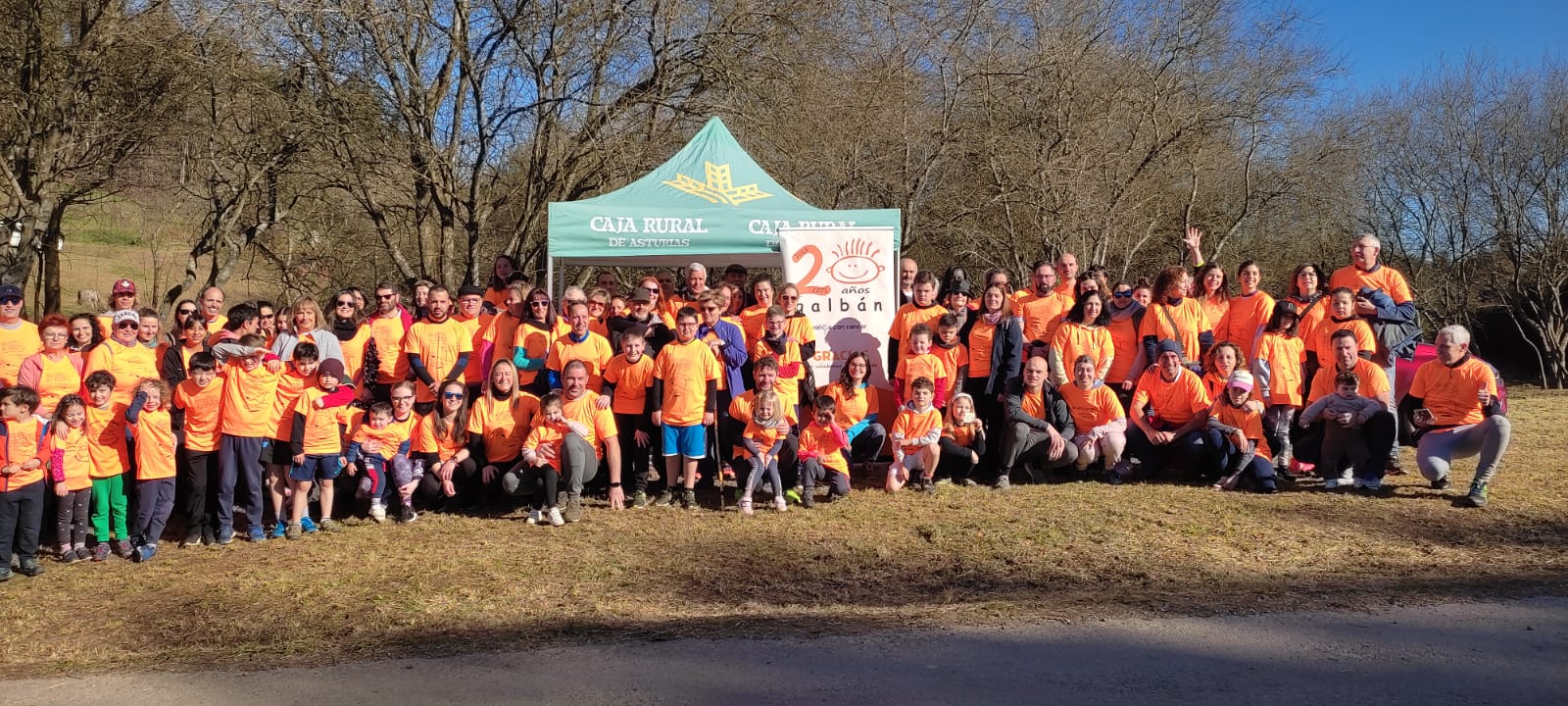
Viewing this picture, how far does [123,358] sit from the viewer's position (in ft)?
22.4

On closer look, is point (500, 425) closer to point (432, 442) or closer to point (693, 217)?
point (432, 442)

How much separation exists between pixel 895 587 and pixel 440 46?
11.5 m

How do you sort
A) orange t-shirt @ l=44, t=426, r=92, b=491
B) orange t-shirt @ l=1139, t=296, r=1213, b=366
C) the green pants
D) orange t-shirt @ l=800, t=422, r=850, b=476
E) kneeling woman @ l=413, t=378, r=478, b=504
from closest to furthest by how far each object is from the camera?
orange t-shirt @ l=44, t=426, r=92, b=491 → the green pants → kneeling woman @ l=413, t=378, r=478, b=504 → orange t-shirt @ l=800, t=422, r=850, b=476 → orange t-shirt @ l=1139, t=296, r=1213, b=366

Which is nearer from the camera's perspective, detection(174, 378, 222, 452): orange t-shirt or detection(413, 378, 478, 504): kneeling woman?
detection(174, 378, 222, 452): orange t-shirt

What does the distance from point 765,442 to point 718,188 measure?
3.20m

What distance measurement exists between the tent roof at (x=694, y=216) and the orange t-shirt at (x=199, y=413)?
9.91 ft

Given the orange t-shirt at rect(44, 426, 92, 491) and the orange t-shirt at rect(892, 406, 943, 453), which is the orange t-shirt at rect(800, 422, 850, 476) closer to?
the orange t-shirt at rect(892, 406, 943, 453)

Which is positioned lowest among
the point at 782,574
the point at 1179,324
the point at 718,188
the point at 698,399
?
the point at 782,574

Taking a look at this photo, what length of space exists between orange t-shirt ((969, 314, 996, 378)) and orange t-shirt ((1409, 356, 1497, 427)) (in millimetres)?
3220

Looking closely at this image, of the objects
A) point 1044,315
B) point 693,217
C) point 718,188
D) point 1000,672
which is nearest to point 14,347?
point 693,217

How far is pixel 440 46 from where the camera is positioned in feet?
46.2

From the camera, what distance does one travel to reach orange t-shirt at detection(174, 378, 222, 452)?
676cm

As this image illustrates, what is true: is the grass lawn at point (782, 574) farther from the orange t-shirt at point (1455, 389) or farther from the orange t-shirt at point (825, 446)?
the orange t-shirt at point (1455, 389)

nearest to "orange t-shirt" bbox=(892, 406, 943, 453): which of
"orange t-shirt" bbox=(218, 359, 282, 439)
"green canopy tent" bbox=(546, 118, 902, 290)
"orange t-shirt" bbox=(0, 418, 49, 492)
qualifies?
"green canopy tent" bbox=(546, 118, 902, 290)
